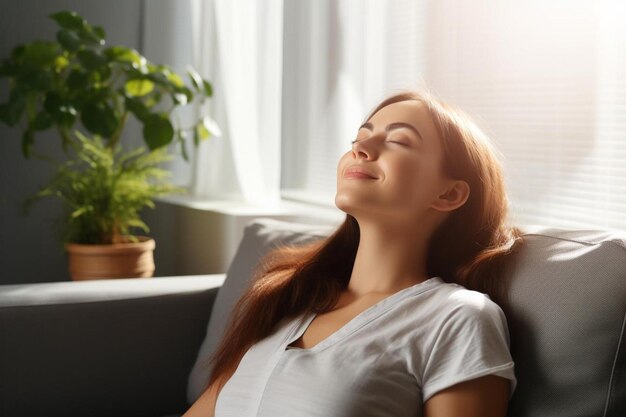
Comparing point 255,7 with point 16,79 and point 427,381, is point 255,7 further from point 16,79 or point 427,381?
point 427,381

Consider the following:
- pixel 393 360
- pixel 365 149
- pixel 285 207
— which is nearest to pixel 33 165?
Answer: pixel 285 207

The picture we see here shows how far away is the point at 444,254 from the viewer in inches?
59.4

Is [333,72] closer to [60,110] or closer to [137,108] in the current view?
[137,108]

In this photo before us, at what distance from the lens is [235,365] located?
1.59 meters

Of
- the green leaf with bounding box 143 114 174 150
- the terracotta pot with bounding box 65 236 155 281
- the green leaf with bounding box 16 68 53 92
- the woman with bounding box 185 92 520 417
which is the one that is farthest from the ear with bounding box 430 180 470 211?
the green leaf with bounding box 16 68 53 92

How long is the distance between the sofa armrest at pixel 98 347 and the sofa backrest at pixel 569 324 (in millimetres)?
996

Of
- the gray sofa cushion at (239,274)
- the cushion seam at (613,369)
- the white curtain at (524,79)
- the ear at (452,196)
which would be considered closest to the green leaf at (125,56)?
the white curtain at (524,79)

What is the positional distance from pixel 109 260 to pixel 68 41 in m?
0.81

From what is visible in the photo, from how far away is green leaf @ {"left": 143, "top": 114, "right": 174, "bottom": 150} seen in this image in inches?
131

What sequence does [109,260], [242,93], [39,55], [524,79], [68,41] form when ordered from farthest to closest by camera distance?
[242,93]
[39,55]
[68,41]
[109,260]
[524,79]

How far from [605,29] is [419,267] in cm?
78

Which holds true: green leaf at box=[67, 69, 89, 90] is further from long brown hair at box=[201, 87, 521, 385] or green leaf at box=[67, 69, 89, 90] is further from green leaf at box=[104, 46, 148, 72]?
long brown hair at box=[201, 87, 521, 385]

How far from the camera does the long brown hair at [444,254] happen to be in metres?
1.44

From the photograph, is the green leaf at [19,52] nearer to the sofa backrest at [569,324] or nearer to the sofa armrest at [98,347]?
the sofa armrest at [98,347]
